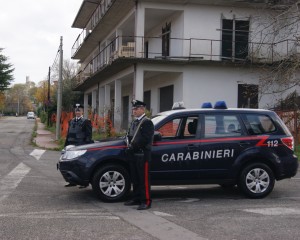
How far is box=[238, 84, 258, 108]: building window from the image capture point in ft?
71.8

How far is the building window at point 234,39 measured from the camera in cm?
2255

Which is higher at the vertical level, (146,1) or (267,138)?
(146,1)

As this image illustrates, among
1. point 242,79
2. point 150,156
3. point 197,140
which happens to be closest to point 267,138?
point 197,140

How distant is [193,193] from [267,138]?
6.22 ft

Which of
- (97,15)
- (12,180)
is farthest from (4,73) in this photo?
(12,180)

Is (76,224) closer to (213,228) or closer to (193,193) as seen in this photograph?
(213,228)

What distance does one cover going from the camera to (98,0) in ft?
110

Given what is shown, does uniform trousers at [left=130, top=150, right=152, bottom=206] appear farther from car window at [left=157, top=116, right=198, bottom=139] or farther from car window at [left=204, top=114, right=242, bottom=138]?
car window at [left=204, top=114, right=242, bottom=138]

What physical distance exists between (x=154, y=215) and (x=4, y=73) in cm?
5961

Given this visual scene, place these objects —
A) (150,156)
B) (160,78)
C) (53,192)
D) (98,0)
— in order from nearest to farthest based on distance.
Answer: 1. (150,156)
2. (53,192)
3. (160,78)
4. (98,0)

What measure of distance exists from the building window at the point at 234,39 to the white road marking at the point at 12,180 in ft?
42.8

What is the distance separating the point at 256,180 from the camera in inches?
334

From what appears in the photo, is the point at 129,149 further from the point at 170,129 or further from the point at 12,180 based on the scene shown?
the point at 12,180

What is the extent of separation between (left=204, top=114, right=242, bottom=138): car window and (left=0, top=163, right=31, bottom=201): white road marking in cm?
407
